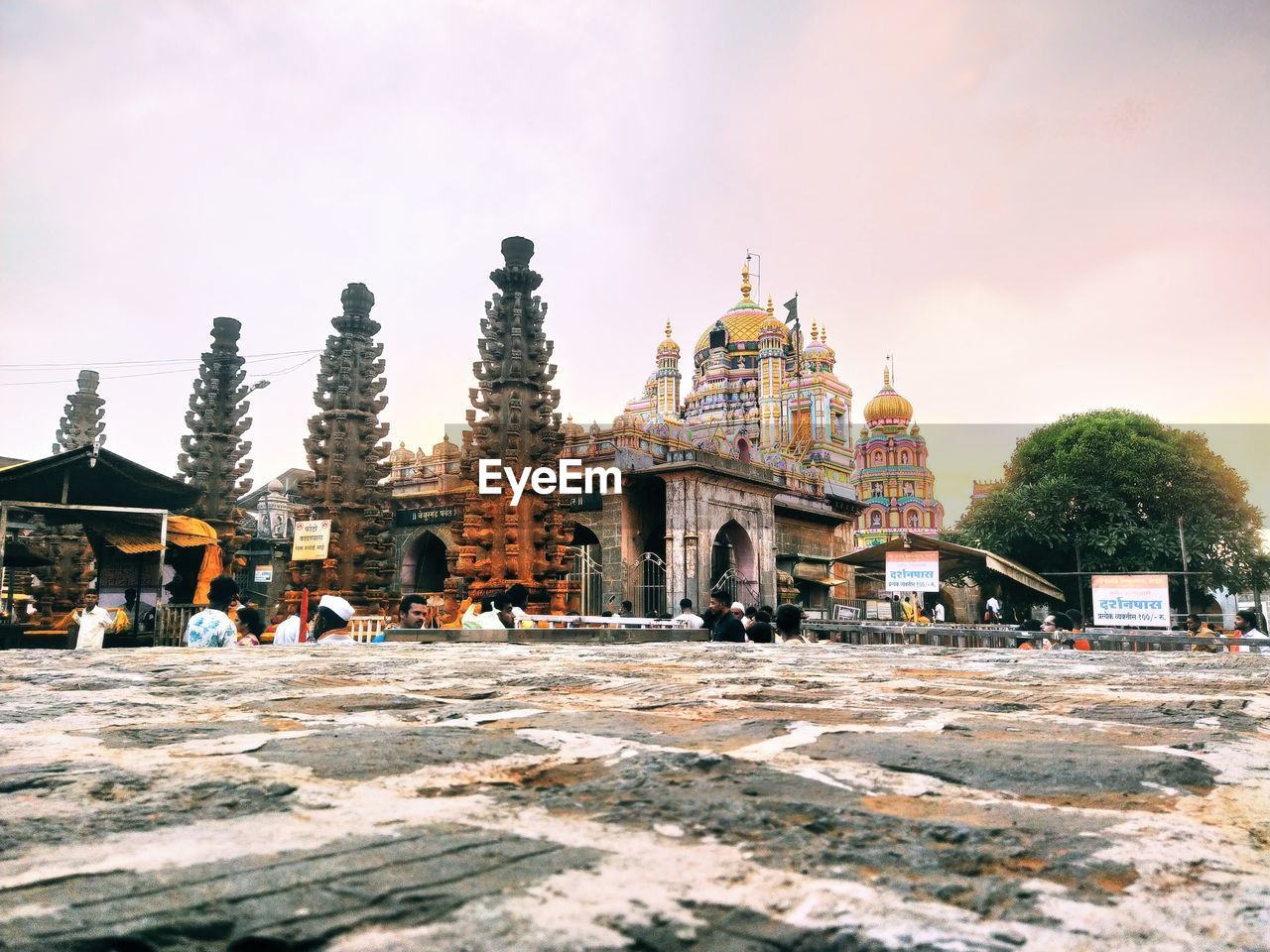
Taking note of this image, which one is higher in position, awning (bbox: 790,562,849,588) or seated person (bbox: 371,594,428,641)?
awning (bbox: 790,562,849,588)

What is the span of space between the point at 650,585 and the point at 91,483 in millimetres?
13001

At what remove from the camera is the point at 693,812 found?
5.75 ft

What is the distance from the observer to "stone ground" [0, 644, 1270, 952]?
1.19m

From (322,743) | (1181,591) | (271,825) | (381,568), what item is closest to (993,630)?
(322,743)

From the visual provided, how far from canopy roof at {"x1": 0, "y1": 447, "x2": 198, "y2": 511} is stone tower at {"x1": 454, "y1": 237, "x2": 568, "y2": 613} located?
4748 mm

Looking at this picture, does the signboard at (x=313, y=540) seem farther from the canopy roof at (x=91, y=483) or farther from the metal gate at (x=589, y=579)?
the metal gate at (x=589, y=579)

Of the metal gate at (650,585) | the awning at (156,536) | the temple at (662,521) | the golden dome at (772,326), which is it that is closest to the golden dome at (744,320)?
the golden dome at (772,326)

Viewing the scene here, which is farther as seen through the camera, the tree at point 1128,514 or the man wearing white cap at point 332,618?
the tree at point 1128,514

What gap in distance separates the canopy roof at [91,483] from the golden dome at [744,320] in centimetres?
4735

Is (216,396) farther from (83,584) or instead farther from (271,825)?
(271,825)

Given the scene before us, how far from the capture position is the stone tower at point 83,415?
20.4m

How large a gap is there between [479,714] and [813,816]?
5.38 feet

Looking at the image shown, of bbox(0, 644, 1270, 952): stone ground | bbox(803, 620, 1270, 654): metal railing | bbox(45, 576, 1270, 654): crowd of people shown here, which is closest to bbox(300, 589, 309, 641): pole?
bbox(45, 576, 1270, 654): crowd of people

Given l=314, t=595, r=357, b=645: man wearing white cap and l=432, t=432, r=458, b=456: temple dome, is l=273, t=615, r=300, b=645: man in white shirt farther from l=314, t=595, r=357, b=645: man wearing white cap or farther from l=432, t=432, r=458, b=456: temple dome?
l=432, t=432, r=458, b=456: temple dome
